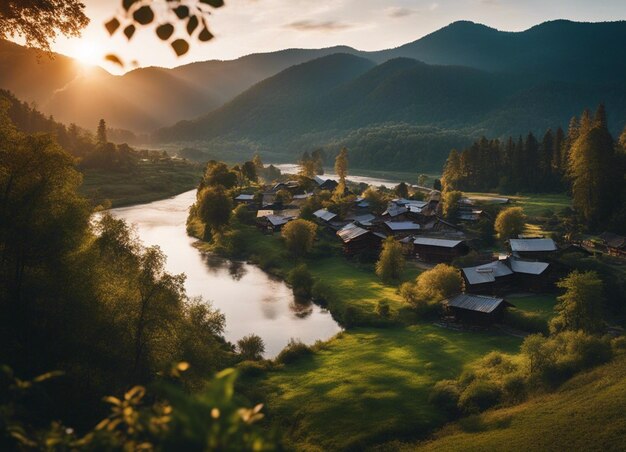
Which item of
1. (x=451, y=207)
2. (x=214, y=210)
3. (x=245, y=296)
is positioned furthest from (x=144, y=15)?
(x=451, y=207)

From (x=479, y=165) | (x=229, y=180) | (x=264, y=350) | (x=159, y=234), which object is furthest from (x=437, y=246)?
(x=479, y=165)

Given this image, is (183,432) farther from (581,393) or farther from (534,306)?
(534,306)

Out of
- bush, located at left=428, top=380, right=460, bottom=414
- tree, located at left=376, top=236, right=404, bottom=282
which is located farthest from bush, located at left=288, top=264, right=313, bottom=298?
bush, located at left=428, top=380, right=460, bottom=414

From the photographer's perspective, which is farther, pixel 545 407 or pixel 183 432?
pixel 545 407

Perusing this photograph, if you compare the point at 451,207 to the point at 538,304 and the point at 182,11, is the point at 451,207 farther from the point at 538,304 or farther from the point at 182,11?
the point at 182,11

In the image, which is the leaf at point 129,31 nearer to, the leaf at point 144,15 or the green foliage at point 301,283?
the leaf at point 144,15
